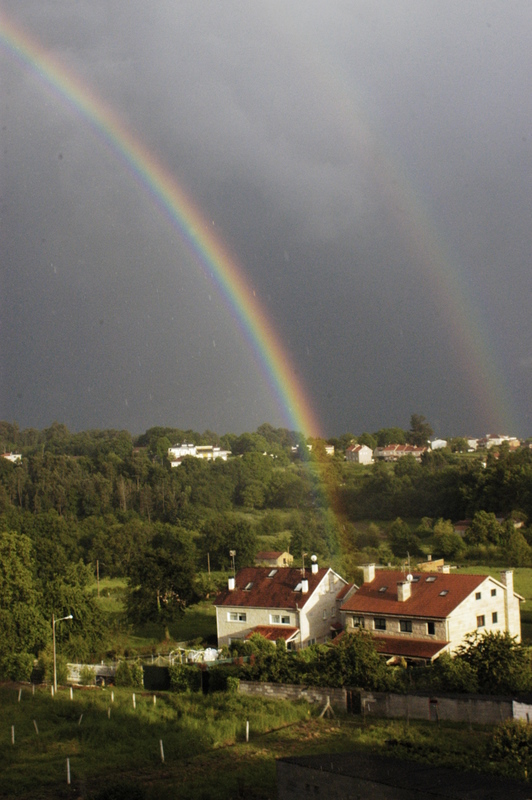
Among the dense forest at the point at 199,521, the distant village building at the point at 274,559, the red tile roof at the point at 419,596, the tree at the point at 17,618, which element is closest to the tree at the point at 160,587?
the dense forest at the point at 199,521

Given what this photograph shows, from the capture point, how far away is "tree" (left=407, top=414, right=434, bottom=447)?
147125mm

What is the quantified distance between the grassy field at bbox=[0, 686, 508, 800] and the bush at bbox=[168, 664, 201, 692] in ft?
3.82

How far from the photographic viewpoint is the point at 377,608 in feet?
97.0

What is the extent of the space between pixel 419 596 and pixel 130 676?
1125 cm

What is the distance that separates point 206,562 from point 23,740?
42177 millimetres

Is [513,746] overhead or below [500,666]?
overhead

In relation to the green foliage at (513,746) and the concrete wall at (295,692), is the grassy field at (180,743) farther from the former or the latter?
the concrete wall at (295,692)

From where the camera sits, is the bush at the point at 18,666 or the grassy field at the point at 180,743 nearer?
the grassy field at the point at 180,743

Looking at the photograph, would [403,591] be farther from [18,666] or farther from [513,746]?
[513,746]

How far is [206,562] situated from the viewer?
2346 inches

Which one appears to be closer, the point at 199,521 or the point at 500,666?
the point at 500,666

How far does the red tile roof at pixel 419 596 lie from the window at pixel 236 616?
4.73m

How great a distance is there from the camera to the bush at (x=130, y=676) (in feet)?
82.0

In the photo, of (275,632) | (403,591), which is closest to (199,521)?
(275,632)
